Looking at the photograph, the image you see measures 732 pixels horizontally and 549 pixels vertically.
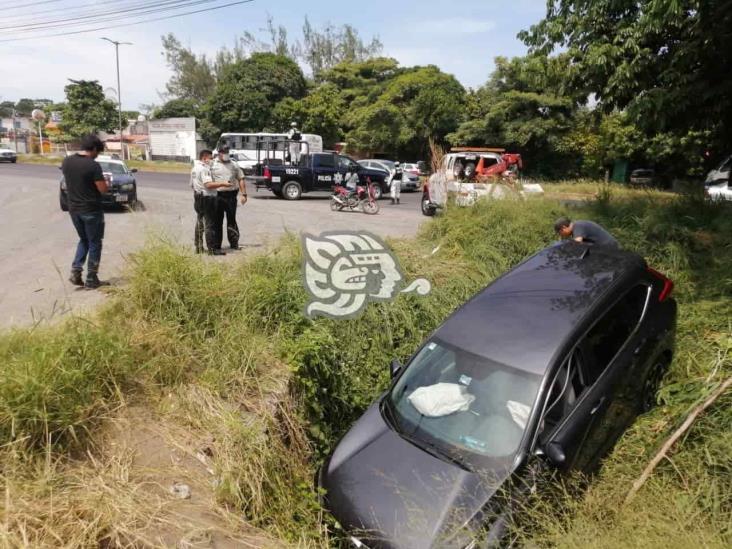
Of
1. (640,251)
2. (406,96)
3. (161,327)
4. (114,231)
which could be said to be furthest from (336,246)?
(406,96)

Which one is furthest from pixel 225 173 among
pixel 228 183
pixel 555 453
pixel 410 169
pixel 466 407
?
pixel 410 169

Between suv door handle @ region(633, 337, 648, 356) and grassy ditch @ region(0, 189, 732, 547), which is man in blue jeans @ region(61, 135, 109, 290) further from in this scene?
suv door handle @ region(633, 337, 648, 356)

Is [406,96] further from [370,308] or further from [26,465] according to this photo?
[26,465]

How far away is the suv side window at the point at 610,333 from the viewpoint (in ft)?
11.4

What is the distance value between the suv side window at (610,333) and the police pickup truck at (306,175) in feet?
45.6

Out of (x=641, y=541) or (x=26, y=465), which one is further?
(x=26, y=465)

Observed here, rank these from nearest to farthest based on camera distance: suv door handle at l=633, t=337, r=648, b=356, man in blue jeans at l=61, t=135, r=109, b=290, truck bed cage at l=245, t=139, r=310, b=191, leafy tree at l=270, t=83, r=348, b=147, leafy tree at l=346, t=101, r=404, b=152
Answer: suv door handle at l=633, t=337, r=648, b=356 → man in blue jeans at l=61, t=135, r=109, b=290 → truck bed cage at l=245, t=139, r=310, b=191 → leafy tree at l=346, t=101, r=404, b=152 → leafy tree at l=270, t=83, r=348, b=147

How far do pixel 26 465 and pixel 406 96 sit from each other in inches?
1205

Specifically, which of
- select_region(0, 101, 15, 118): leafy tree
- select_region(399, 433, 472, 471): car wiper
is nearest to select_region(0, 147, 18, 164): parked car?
select_region(399, 433, 472, 471): car wiper

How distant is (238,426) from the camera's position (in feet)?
11.7

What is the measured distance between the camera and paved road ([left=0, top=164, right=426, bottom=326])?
5.06m

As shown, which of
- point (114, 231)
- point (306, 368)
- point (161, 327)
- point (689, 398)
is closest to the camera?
point (689, 398)

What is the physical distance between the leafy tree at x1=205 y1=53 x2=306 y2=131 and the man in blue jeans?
35378 millimetres

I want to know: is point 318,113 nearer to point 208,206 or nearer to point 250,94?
point 250,94
